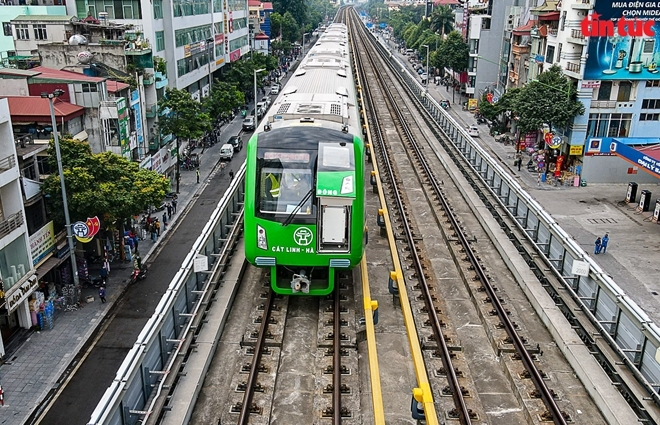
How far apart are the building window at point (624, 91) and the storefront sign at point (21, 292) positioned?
3663 cm

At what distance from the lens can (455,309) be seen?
56.9ft

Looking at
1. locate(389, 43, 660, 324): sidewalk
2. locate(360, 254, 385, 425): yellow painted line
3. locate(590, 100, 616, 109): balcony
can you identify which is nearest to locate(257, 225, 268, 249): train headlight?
locate(360, 254, 385, 425): yellow painted line

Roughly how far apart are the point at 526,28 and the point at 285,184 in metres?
44.6

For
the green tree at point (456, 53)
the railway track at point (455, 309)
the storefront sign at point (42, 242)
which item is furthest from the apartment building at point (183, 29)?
the green tree at point (456, 53)

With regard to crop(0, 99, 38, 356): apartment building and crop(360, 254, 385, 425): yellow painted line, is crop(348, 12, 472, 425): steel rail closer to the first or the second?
crop(360, 254, 385, 425): yellow painted line

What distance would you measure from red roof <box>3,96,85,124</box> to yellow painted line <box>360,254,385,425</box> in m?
15.8

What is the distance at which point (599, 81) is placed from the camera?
128 feet

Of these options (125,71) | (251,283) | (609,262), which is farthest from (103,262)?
(609,262)

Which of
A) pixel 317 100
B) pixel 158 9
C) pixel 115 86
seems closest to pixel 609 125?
pixel 317 100

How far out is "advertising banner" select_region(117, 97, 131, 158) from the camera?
2854 centimetres

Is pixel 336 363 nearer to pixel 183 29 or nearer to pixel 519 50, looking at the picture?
pixel 183 29

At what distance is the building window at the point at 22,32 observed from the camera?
36062mm

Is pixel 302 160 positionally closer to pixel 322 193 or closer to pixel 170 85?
pixel 322 193

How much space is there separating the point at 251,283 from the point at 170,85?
3040 cm
